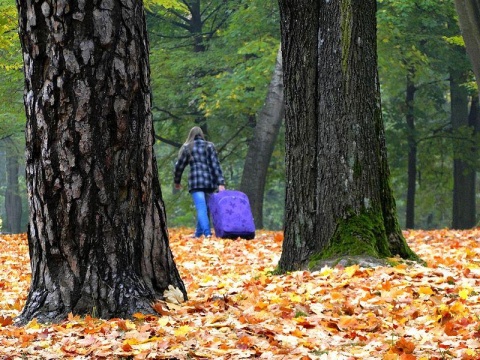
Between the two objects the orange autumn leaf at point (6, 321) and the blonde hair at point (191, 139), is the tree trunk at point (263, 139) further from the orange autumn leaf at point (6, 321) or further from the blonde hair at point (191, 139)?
the orange autumn leaf at point (6, 321)

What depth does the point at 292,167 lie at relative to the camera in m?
6.95

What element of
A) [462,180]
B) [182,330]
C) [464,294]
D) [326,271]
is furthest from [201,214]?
[462,180]

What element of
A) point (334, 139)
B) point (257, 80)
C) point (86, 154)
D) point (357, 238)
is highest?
point (257, 80)

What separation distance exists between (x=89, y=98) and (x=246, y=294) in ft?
6.73

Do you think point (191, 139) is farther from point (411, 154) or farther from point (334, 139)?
point (411, 154)

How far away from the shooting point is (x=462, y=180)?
20.3 m

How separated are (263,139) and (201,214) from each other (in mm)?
4194

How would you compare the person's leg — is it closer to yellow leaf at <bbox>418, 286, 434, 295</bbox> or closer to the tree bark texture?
yellow leaf at <bbox>418, 286, 434, 295</bbox>

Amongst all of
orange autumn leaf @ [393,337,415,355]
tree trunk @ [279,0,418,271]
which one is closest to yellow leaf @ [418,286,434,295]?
tree trunk @ [279,0,418,271]

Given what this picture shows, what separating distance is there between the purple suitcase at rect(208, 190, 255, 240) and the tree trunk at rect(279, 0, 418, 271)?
16.0 feet

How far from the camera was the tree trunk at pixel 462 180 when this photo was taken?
782 inches

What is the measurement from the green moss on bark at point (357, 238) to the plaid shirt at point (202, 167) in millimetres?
5918

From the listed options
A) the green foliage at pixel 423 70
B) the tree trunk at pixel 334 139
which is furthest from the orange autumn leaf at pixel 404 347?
the green foliage at pixel 423 70

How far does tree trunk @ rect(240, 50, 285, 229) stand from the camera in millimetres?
15820
